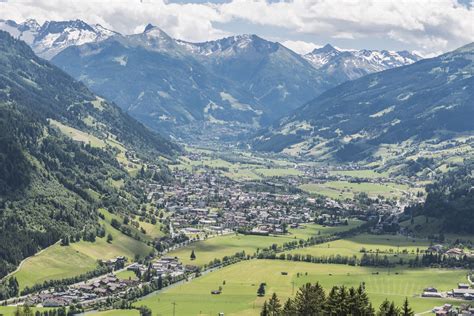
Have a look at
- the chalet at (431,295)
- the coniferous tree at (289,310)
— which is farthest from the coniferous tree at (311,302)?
the chalet at (431,295)

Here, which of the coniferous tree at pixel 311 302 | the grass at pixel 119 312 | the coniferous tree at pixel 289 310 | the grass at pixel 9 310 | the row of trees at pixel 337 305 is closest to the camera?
the row of trees at pixel 337 305

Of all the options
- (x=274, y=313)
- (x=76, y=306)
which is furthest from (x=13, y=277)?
(x=274, y=313)

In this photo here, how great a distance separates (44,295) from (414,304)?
9346 cm

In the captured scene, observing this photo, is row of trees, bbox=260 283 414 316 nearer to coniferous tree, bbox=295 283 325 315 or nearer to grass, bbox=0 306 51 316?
coniferous tree, bbox=295 283 325 315

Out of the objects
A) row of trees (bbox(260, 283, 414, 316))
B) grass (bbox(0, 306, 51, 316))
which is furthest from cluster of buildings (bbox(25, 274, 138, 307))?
row of trees (bbox(260, 283, 414, 316))

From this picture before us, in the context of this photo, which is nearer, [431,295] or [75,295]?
[431,295]

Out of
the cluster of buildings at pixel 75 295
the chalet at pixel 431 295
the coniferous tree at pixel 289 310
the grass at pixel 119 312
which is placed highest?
the coniferous tree at pixel 289 310

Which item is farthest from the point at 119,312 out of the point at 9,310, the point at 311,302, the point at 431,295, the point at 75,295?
the point at 431,295

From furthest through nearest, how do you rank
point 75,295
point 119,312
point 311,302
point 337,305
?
point 75,295 < point 119,312 < point 311,302 < point 337,305

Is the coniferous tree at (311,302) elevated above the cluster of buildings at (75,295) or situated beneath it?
elevated above

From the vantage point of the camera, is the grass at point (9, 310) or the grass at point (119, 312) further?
the grass at point (119, 312)

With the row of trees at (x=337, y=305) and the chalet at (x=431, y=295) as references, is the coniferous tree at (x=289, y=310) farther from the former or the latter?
the chalet at (x=431, y=295)

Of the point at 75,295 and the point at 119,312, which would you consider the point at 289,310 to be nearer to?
the point at 119,312

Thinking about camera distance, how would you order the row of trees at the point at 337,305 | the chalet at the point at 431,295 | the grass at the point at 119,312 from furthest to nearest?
1. the chalet at the point at 431,295
2. the grass at the point at 119,312
3. the row of trees at the point at 337,305
